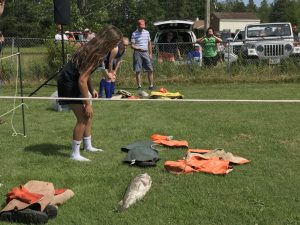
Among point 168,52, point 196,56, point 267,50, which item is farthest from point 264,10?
point 196,56

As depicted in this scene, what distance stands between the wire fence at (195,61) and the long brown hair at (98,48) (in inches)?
351

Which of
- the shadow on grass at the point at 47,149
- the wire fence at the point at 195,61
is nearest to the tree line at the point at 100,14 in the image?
the wire fence at the point at 195,61

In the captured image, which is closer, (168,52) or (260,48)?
(260,48)

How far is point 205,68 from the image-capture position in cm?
1496

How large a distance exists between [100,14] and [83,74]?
2354cm

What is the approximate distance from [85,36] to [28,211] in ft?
42.0

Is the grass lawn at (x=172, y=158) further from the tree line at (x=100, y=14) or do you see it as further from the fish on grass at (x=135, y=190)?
the tree line at (x=100, y=14)

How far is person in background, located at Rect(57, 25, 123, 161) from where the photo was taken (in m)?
5.70

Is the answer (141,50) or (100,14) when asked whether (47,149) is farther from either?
(100,14)

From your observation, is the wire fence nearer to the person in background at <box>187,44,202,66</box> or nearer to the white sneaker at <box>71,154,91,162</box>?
the person in background at <box>187,44,202,66</box>

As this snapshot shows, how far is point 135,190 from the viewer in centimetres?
475

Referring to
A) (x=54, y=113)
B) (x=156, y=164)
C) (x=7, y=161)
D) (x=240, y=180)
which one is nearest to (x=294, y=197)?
(x=240, y=180)

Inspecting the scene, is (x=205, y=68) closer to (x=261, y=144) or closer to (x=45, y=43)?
(x=45, y=43)

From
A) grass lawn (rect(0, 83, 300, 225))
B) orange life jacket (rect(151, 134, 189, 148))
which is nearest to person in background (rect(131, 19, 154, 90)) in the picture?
grass lawn (rect(0, 83, 300, 225))
